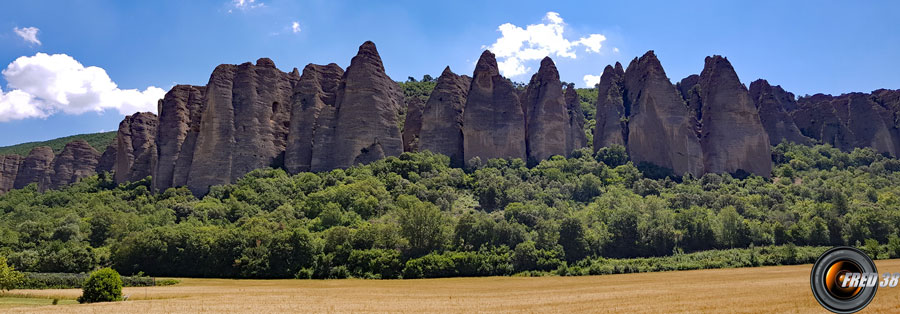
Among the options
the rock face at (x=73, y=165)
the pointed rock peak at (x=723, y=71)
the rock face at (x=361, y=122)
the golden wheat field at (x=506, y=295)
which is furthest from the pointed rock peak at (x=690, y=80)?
the rock face at (x=73, y=165)

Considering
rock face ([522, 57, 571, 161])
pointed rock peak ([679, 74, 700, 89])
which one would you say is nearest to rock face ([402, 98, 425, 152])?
rock face ([522, 57, 571, 161])

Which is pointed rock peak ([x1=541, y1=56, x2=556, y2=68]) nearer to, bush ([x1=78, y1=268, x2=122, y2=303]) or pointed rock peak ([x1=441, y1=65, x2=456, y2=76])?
pointed rock peak ([x1=441, y1=65, x2=456, y2=76])

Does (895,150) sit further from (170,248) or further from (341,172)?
(170,248)

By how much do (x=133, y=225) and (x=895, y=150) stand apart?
349 feet

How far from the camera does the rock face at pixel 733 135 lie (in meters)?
77.6

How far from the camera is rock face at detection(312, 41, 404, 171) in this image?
251 feet

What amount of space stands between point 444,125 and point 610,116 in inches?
930

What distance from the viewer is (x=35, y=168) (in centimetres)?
11331

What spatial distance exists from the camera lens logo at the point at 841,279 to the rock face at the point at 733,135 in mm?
65681

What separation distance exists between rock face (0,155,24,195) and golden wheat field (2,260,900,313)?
A: 9290 cm

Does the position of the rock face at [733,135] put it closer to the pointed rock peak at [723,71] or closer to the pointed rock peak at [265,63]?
Answer: the pointed rock peak at [723,71]

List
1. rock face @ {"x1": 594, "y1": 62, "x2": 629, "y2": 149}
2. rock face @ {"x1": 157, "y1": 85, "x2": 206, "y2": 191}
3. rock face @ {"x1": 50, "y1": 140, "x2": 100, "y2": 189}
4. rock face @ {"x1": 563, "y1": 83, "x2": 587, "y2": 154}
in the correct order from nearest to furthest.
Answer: rock face @ {"x1": 157, "y1": 85, "x2": 206, "y2": 191}
rock face @ {"x1": 563, "y1": 83, "x2": 587, "y2": 154}
rock face @ {"x1": 594, "y1": 62, "x2": 629, "y2": 149}
rock face @ {"x1": 50, "y1": 140, "x2": 100, "y2": 189}

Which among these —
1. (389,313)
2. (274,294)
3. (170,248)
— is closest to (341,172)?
(170,248)

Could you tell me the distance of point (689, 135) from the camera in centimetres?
7644
